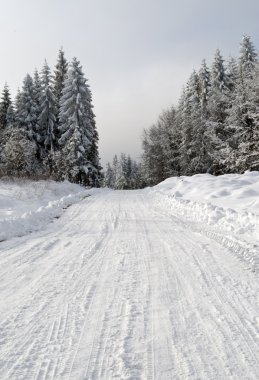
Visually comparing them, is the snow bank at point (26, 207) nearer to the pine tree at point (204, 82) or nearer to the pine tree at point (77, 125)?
the pine tree at point (77, 125)

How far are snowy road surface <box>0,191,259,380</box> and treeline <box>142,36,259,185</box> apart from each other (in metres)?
20.2

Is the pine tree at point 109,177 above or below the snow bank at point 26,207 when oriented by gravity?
above

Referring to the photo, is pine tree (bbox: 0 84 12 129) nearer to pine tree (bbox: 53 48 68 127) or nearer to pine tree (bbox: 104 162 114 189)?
pine tree (bbox: 53 48 68 127)

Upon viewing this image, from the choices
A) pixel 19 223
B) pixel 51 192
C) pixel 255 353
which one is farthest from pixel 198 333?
pixel 51 192

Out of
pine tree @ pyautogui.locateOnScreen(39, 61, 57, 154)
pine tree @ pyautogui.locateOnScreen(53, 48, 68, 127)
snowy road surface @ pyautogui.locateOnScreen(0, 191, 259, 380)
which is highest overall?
pine tree @ pyautogui.locateOnScreen(53, 48, 68, 127)

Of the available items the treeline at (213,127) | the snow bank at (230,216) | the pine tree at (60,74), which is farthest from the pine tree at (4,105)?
the snow bank at (230,216)

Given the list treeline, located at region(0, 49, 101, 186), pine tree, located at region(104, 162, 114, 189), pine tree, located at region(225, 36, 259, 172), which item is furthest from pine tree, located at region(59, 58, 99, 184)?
pine tree, located at region(104, 162, 114, 189)

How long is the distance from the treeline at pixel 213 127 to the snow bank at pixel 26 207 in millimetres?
14013

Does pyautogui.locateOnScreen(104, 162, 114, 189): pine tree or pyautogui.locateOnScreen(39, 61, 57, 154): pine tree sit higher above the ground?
pyautogui.locateOnScreen(39, 61, 57, 154): pine tree

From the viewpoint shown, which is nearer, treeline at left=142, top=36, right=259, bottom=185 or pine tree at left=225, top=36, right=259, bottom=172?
pine tree at left=225, top=36, right=259, bottom=172

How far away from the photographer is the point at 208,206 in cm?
1095

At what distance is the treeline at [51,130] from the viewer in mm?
30562

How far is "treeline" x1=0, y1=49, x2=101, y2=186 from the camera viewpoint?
100 ft

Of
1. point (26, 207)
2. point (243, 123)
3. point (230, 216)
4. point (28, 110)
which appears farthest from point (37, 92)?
point (230, 216)
